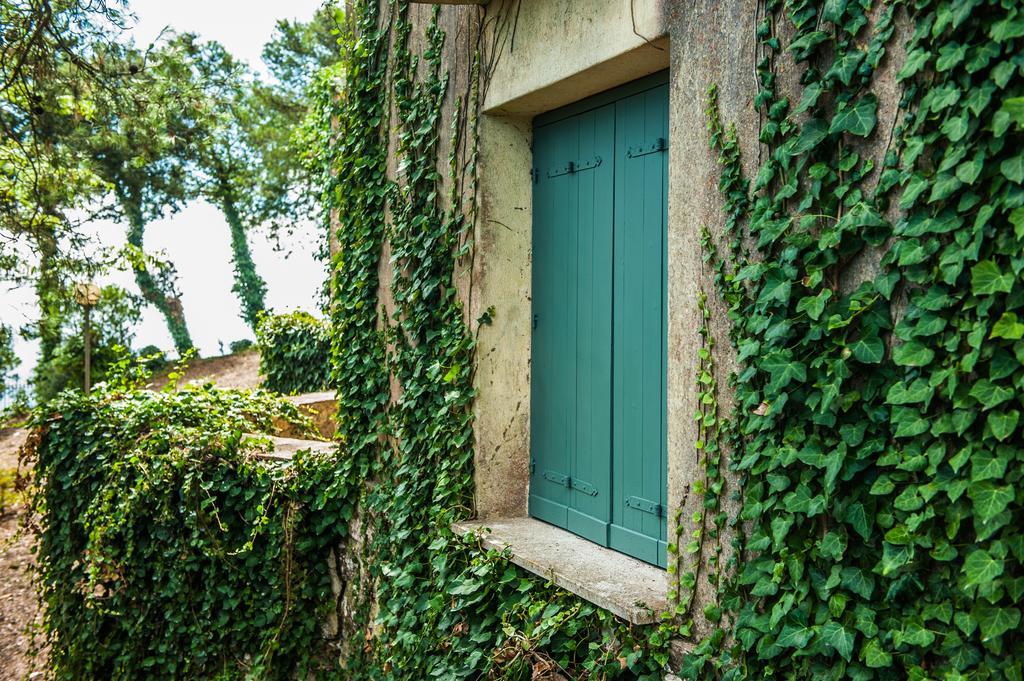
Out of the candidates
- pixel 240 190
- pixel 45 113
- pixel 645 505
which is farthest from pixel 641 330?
pixel 240 190

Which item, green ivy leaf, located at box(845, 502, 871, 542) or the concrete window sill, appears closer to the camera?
green ivy leaf, located at box(845, 502, 871, 542)

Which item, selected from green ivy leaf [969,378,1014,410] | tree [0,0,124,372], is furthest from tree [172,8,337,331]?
green ivy leaf [969,378,1014,410]

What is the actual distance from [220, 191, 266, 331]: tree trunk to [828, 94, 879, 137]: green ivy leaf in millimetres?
18724

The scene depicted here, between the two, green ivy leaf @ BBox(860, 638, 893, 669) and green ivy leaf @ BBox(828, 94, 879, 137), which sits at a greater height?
green ivy leaf @ BBox(828, 94, 879, 137)

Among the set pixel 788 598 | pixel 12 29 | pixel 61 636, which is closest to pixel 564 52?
pixel 788 598

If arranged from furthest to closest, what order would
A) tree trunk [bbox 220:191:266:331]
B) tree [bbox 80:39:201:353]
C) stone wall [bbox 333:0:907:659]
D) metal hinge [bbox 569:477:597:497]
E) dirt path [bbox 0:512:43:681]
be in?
tree trunk [bbox 220:191:266:331] < dirt path [bbox 0:512:43:681] < tree [bbox 80:39:201:353] < metal hinge [bbox 569:477:597:497] < stone wall [bbox 333:0:907:659]

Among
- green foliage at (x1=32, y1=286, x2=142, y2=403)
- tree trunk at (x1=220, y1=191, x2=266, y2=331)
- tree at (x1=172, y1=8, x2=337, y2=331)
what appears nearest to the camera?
green foliage at (x1=32, y1=286, x2=142, y2=403)

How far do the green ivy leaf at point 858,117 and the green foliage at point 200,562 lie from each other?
387 centimetres

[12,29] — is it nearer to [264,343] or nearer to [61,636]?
[61,636]

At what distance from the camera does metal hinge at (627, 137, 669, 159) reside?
320cm

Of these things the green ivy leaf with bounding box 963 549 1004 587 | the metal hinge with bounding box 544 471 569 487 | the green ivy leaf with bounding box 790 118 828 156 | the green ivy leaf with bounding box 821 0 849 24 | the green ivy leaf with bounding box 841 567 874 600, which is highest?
the green ivy leaf with bounding box 821 0 849 24

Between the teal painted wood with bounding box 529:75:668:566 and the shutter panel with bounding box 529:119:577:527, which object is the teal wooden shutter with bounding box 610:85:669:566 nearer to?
the teal painted wood with bounding box 529:75:668:566

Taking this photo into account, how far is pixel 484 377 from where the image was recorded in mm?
4016

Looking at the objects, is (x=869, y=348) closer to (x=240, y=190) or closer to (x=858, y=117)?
(x=858, y=117)
